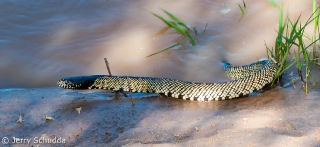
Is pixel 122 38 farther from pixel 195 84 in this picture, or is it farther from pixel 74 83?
pixel 195 84

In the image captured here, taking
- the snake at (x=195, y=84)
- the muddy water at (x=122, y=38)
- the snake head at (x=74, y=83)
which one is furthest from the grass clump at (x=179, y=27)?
the snake head at (x=74, y=83)

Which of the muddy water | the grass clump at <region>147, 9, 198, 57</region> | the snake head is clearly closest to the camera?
the snake head

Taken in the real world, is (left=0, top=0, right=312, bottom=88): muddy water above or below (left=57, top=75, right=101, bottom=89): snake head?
above

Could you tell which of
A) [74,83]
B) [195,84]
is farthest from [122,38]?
[195,84]

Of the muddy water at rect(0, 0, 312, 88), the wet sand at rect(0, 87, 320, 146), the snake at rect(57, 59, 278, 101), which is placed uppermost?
the muddy water at rect(0, 0, 312, 88)

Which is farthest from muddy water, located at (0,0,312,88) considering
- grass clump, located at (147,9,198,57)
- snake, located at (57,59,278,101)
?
snake, located at (57,59,278,101)

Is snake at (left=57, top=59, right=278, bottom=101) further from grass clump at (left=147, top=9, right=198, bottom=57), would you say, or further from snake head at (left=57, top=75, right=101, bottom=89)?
grass clump at (left=147, top=9, right=198, bottom=57)

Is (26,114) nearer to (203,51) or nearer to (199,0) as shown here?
(203,51)
